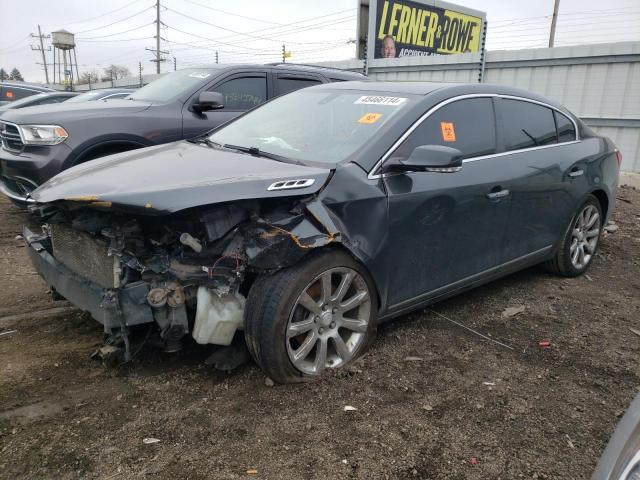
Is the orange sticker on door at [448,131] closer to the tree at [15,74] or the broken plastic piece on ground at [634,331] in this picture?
the broken plastic piece on ground at [634,331]

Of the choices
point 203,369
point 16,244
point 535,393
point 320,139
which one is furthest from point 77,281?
point 16,244

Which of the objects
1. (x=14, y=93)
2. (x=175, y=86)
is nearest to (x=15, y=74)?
(x=14, y=93)

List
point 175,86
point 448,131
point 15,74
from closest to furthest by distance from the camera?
1. point 448,131
2. point 175,86
3. point 15,74

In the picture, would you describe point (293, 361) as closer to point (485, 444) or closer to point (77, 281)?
point (485, 444)

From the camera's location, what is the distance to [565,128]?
14.3 ft

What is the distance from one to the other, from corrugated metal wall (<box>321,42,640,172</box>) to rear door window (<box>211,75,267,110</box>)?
5337 millimetres

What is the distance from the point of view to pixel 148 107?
547 centimetres

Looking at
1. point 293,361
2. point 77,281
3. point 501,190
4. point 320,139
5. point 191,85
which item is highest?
point 191,85

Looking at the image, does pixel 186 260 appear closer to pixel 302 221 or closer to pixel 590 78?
pixel 302 221

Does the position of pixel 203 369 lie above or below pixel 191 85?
below

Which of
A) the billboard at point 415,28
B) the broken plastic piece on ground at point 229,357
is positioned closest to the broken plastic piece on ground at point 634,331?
the broken plastic piece on ground at point 229,357

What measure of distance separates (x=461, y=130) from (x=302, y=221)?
145 cm

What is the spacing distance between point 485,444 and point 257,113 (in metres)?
2.85

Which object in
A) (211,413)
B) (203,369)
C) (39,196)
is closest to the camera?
(211,413)
